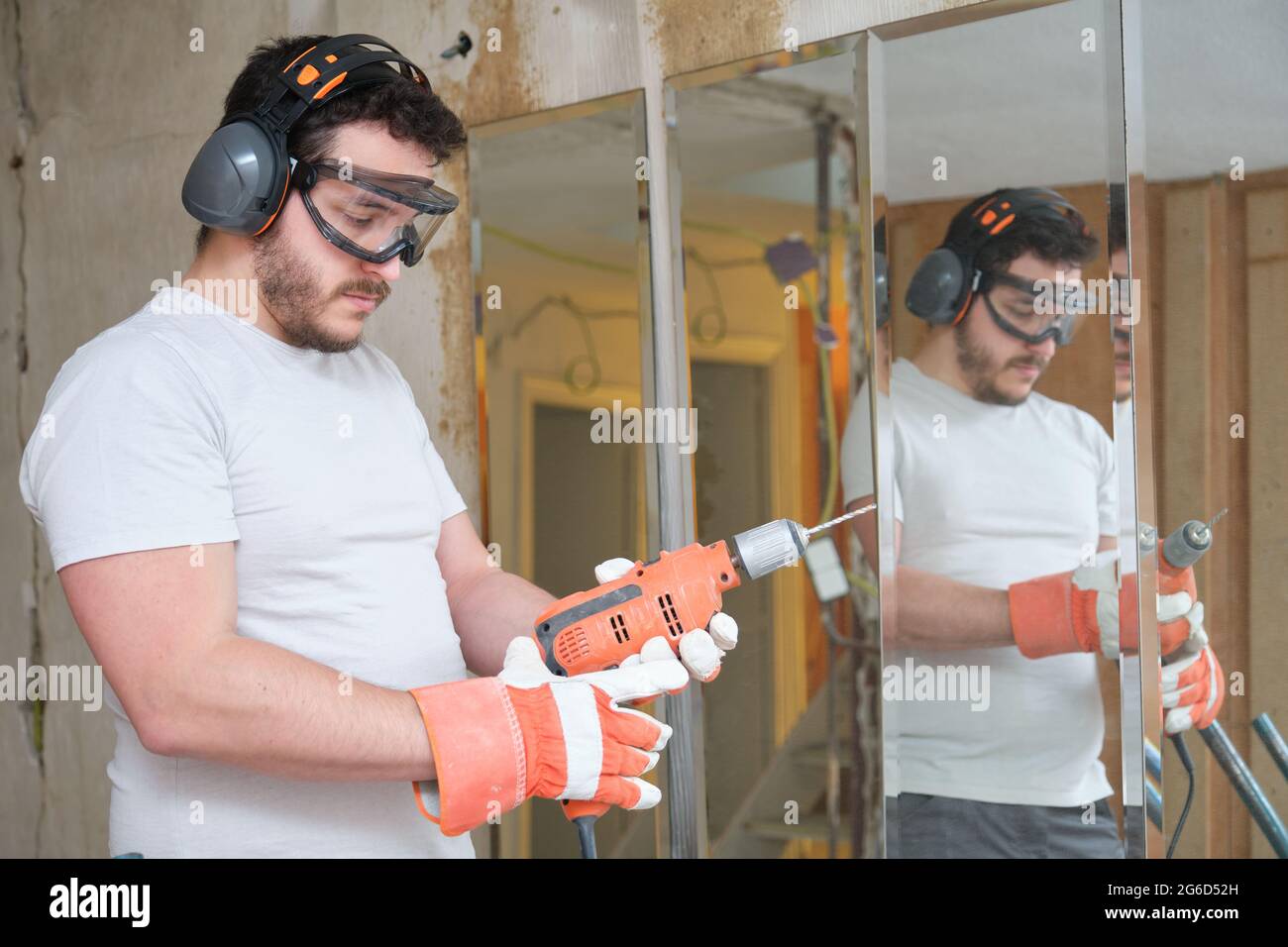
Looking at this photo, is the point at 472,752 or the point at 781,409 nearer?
the point at 472,752

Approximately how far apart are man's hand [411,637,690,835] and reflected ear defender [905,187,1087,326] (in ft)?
2.24

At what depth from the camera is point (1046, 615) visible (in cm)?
163

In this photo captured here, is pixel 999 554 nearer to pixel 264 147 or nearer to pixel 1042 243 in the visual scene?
pixel 1042 243

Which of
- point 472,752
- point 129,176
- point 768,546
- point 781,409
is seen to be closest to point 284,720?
point 472,752

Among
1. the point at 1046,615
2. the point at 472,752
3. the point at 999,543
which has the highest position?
the point at 999,543

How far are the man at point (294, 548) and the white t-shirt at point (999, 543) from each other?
420 mm

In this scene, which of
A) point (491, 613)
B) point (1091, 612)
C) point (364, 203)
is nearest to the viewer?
point (364, 203)

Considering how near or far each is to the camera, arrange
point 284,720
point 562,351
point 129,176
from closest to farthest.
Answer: point 284,720
point 562,351
point 129,176

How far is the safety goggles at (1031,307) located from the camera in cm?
164

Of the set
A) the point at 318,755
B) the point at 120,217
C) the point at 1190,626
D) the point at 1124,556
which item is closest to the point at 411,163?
the point at 318,755

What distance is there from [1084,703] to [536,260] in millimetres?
1217

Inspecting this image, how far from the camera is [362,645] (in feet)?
4.88

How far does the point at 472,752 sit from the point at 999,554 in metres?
0.84

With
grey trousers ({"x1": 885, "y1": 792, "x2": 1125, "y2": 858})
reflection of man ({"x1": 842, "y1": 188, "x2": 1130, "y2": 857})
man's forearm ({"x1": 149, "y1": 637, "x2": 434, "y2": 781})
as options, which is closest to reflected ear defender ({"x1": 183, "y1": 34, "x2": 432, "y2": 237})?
man's forearm ({"x1": 149, "y1": 637, "x2": 434, "y2": 781})
